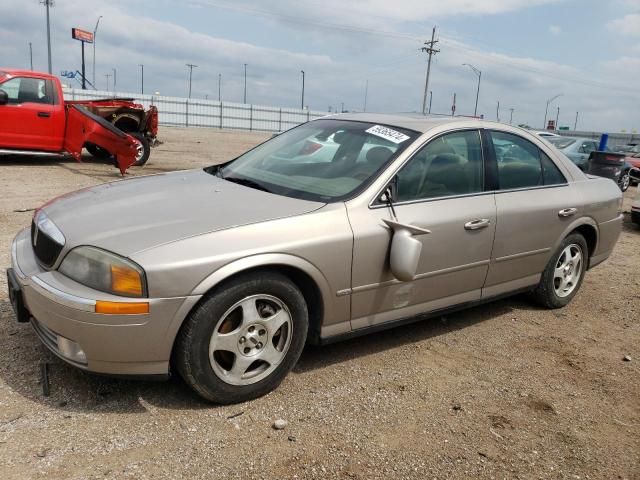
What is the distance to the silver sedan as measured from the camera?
2.59 m

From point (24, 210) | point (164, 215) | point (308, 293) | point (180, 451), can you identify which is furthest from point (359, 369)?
point (24, 210)

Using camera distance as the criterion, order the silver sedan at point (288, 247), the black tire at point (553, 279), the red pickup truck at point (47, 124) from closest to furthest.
Answer: 1. the silver sedan at point (288, 247)
2. the black tire at point (553, 279)
3. the red pickup truck at point (47, 124)

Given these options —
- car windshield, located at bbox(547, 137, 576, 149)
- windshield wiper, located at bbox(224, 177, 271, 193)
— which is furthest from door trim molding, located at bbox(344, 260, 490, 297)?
car windshield, located at bbox(547, 137, 576, 149)

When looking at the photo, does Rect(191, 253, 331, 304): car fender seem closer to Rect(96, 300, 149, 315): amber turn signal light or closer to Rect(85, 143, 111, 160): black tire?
Rect(96, 300, 149, 315): amber turn signal light

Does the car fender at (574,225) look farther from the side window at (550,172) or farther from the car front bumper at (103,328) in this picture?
the car front bumper at (103,328)

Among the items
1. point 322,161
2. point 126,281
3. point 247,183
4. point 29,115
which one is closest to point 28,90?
point 29,115

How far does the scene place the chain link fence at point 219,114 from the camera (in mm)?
39594

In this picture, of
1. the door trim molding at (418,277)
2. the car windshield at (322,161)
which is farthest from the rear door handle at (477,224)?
the car windshield at (322,161)

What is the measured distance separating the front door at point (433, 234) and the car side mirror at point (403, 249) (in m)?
0.04

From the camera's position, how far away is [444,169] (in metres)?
3.70

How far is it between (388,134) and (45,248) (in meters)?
2.18

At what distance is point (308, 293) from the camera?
3098 mm

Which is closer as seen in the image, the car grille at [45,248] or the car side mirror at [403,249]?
the car grille at [45,248]

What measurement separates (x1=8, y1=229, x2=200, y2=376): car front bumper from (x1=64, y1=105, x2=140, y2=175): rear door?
7.81m
